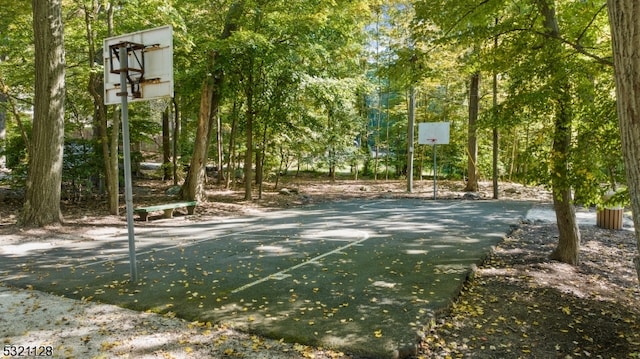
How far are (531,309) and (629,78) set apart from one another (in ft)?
9.64

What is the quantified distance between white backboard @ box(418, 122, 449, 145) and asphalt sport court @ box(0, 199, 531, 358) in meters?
6.72

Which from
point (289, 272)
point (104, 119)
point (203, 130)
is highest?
point (104, 119)

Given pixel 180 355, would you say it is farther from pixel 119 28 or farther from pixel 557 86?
pixel 119 28

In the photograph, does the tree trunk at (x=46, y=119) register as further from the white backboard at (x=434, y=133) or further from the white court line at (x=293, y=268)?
the white backboard at (x=434, y=133)

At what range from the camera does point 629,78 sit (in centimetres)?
239

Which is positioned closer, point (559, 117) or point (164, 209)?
point (559, 117)

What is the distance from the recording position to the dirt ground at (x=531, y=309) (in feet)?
11.3

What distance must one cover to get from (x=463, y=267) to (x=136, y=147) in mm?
17538

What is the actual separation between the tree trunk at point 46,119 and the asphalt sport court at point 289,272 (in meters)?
1.53

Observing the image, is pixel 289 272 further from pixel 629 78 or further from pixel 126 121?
pixel 629 78

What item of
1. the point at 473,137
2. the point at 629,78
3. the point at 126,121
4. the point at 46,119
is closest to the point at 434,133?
the point at 473,137

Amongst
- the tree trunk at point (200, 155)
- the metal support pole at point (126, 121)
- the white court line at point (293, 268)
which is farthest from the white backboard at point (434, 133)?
the metal support pole at point (126, 121)

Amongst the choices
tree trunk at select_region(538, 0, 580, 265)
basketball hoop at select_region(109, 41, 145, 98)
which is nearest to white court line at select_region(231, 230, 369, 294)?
basketball hoop at select_region(109, 41, 145, 98)

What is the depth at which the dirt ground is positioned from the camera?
3.46 m
